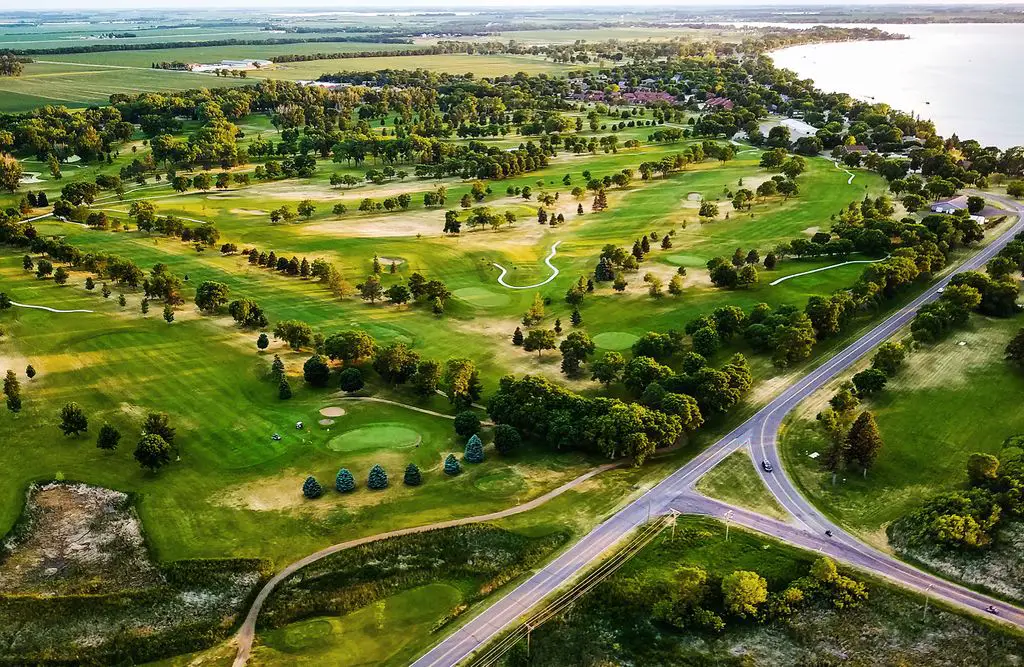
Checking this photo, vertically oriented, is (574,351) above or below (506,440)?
above

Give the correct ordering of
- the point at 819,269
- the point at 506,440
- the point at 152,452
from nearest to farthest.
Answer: the point at 152,452 → the point at 506,440 → the point at 819,269

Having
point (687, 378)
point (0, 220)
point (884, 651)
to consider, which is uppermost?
point (0, 220)

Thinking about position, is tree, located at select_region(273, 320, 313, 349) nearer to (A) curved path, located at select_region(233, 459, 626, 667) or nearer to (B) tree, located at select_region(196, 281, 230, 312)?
(B) tree, located at select_region(196, 281, 230, 312)

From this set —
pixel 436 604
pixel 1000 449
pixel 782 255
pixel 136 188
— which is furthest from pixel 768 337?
pixel 136 188

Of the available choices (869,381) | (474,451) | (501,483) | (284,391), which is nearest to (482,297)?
(284,391)

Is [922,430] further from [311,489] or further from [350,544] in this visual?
[311,489]

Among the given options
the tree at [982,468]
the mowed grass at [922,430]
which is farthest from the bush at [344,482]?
the tree at [982,468]

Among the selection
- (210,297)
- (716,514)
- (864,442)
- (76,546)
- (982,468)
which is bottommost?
(716,514)

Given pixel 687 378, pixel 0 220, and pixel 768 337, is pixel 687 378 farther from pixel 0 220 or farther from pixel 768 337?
pixel 0 220
